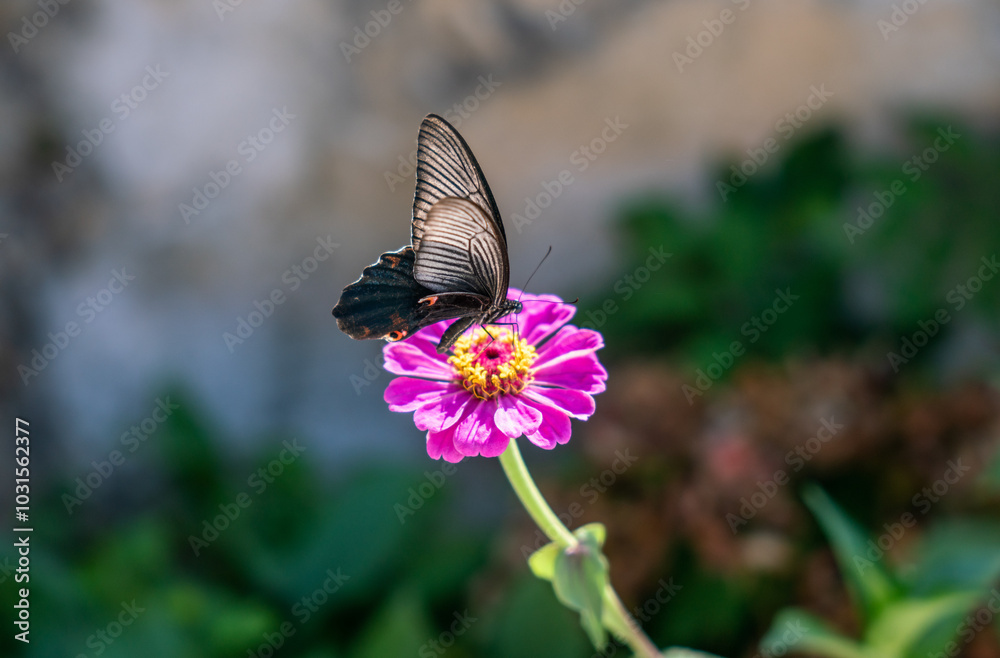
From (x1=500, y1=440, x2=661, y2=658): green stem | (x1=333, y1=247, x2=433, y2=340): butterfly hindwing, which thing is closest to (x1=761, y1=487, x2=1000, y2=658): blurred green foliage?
(x1=500, y1=440, x2=661, y2=658): green stem

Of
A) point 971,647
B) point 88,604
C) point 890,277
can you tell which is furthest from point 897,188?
point 88,604

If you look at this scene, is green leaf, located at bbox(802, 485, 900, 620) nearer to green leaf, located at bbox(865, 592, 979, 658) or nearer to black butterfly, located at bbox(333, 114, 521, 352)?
green leaf, located at bbox(865, 592, 979, 658)

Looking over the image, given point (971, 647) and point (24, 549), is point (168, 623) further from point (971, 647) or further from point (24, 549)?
point (971, 647)

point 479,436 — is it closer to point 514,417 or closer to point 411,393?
point 514,417

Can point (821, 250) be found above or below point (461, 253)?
below

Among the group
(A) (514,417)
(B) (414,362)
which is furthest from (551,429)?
(B) (414,362)

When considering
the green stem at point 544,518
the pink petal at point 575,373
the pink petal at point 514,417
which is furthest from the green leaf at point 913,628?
the pink petal at point 514,417

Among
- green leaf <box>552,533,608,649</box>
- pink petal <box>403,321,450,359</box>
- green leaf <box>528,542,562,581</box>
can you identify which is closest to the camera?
green leaf <box>552,533,608,649</box>
